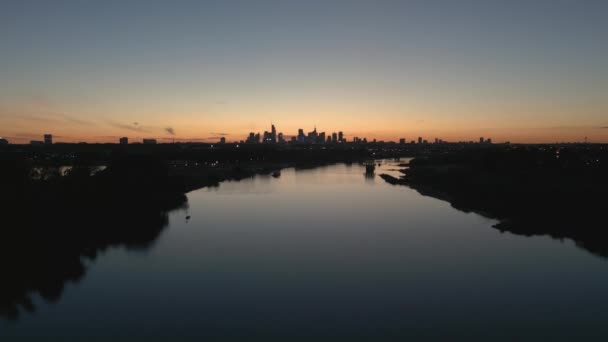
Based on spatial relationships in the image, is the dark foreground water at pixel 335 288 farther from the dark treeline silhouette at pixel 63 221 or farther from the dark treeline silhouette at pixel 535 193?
the dark treeline silhouette at pixel 535 193

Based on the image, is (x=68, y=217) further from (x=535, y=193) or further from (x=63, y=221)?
(x=535, y=193)

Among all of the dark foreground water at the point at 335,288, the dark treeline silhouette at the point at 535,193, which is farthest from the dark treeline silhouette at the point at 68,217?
the dark treeline silhouette at the point at 535,193

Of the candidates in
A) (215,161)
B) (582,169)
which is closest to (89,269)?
(582,169)

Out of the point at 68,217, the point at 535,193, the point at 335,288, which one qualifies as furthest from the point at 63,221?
the point at 535,193

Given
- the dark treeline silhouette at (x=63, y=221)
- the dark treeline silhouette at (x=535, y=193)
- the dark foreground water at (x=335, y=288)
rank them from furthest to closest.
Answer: the dark treeline silhouette at (x=535, y=193)
the dark treeline silhouette at (x=63, y=221)
the dark foreground water at (x=335, y=288)

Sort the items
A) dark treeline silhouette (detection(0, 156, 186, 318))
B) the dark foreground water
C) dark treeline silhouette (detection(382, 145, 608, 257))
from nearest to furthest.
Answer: the dark foreground water, dark treeline silhouette (detection(0, 156, 186, 318)), dark treeline silhouette (detection(382, 145, 608, 257))

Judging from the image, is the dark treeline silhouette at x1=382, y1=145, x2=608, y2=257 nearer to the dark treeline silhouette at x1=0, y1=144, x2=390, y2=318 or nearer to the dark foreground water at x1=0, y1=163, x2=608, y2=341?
the dark foreground water at x1=0, y1=163, x2=608, y2=341

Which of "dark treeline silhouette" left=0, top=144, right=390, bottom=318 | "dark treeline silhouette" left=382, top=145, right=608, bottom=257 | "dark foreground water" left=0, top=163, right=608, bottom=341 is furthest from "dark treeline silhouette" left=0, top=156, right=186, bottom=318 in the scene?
"dark treeline silhouette" left=382, top=145, right=608, bottom=257
